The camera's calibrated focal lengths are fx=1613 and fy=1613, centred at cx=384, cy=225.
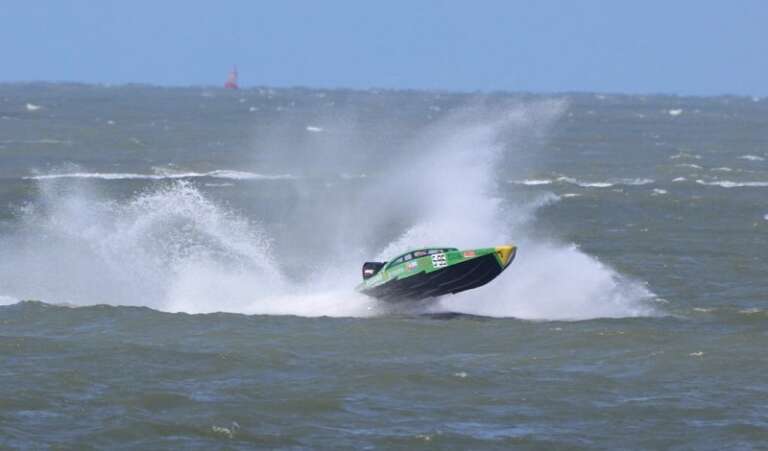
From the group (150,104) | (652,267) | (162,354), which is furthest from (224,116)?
(162,354)

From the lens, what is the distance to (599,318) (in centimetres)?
3678

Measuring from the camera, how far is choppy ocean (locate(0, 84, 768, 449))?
25.9m

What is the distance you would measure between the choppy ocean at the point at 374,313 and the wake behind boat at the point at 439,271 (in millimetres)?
707

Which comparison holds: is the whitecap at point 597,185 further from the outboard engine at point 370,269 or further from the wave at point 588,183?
the outboard engine at point 370,269

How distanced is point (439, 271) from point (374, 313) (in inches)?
90.6

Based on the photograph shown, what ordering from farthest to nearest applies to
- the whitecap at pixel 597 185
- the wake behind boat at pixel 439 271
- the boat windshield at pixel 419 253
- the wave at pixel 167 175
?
the wave at pixel 167 175, the whitecap at pixel 597 185, the boat windshield at pixel 419 253, the wake behind boat at pixel 439 271

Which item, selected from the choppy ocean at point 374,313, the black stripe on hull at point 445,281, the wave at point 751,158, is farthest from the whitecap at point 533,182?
the black stripe on hull at point 445,281

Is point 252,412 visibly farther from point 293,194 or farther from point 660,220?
point 293,194

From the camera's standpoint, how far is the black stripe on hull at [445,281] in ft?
119

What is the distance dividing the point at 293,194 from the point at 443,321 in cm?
3279

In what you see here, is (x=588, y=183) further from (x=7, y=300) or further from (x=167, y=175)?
(x=7, y=300)

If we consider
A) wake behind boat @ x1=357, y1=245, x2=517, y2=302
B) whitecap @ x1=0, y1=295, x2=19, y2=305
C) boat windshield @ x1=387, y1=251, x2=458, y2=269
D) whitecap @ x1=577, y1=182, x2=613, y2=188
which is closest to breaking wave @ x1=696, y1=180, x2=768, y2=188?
whitecap @ x1=577, y1=182, x2=613, y2=188

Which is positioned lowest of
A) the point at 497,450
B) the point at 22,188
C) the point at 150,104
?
the point at 497,450

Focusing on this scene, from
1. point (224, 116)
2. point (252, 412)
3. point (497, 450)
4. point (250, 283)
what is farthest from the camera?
point (224, 116)
